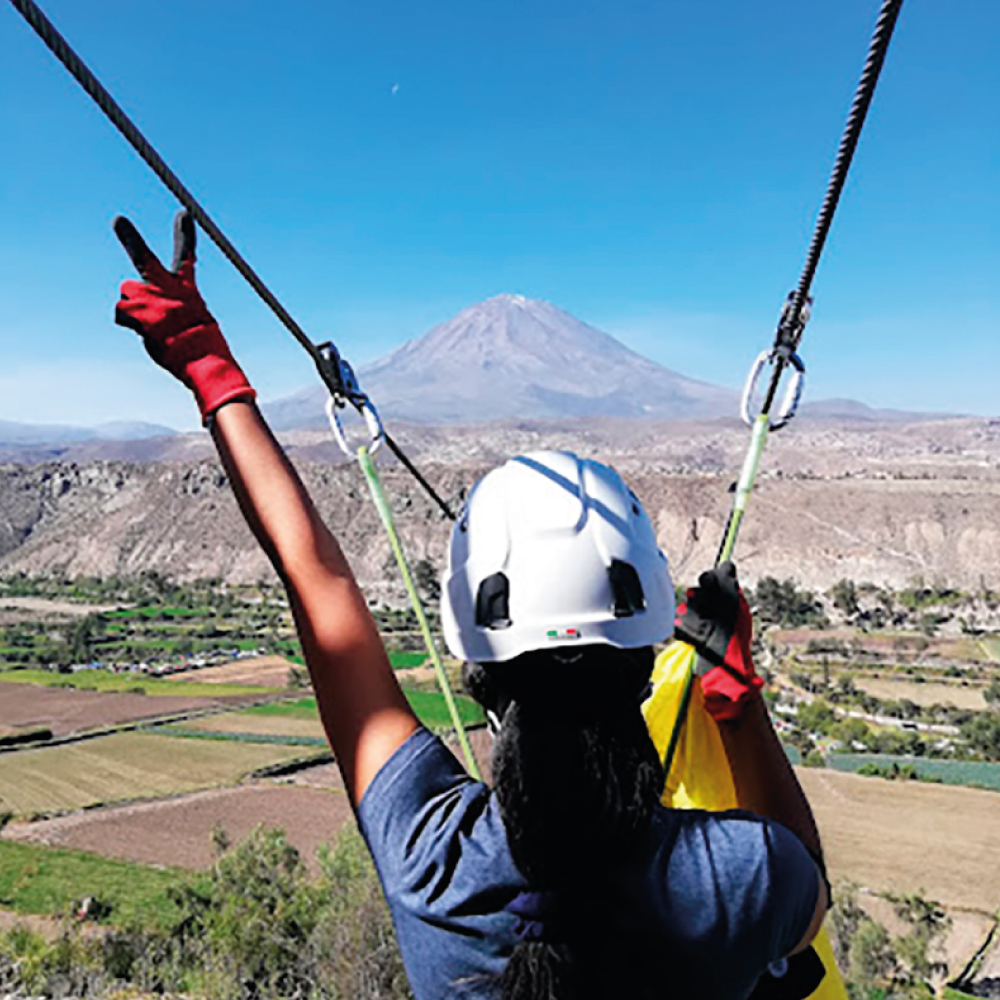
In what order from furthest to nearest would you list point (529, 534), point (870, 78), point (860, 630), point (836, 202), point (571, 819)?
point (860, 630)
point (836, 202)
point (870, 78)
point (529, 534)
point (571, 819)

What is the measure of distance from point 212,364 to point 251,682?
64433mm

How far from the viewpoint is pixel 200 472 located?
132 meters

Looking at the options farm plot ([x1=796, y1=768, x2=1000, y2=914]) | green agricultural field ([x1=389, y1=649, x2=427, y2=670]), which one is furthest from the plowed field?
farm plot ([x1=796, y1=768, x2=1000, y2=914])

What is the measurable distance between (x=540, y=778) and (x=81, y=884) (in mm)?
33453

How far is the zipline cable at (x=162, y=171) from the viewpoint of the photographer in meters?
1.38

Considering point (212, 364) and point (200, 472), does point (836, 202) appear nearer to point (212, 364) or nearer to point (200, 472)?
point (212, 364)

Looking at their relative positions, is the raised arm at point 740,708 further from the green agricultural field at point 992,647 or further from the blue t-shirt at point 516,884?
the green agricultural field at point 992,647

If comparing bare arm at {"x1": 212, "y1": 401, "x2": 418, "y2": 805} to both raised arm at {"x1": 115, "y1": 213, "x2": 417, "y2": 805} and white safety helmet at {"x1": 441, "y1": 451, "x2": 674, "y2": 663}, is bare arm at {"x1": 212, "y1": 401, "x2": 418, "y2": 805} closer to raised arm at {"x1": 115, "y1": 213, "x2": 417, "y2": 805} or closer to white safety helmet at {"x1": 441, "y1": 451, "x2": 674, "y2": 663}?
raised arm at {"x1": 115, "y1": 213, "x2": 417, "y2": 805}

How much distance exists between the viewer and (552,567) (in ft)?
4.63

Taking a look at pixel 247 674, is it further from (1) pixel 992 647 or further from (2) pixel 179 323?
(2) pixel 179 323

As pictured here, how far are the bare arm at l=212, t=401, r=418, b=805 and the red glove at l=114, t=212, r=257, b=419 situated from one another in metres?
0.09

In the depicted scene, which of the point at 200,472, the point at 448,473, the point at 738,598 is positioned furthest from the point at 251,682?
the point at 200,472

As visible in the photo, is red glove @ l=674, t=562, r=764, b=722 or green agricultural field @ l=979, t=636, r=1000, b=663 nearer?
red glove @ l=674, t=562, r=764, b=722

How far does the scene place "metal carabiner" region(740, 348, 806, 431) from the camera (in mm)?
1990
